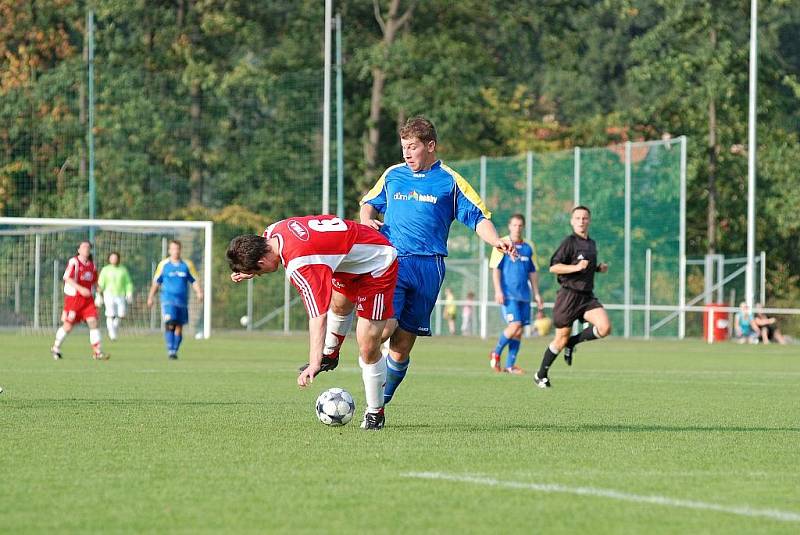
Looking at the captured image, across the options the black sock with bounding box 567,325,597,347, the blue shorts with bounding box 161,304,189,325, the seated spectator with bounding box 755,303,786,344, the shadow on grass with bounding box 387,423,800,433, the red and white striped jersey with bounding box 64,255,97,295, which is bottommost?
the seated spectator with bounding box 755,303,786,344

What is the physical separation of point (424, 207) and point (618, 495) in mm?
4368

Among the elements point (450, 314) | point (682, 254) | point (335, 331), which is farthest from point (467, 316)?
point (335, 331)

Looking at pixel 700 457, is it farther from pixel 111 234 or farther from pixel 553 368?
pixel 111 234

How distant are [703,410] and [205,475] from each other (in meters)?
6.39

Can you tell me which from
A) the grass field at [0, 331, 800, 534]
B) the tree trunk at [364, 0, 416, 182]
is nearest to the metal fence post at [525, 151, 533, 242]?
the tree trunk at [364, 0, 416, 182]

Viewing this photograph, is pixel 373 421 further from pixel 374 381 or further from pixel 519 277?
pixel 519 277

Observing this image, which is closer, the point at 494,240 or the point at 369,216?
the point at 494,240

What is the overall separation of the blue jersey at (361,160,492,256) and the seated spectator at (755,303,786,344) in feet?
88.3

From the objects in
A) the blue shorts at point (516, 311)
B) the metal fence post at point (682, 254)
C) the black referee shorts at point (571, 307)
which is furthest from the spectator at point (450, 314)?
the black referee shorts at point (571, 307)

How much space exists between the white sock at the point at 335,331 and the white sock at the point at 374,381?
51cm

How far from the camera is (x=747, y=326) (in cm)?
3766

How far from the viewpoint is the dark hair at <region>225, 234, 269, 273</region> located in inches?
341

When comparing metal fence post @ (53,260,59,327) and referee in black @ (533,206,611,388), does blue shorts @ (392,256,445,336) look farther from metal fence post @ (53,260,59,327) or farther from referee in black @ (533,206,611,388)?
metal fence post @ (53,260,59,327)

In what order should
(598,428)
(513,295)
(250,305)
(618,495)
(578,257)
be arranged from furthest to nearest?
1. (250,305)
2. (513,295)
3. (578,257)
4. (598,428)
5. (618,495)
